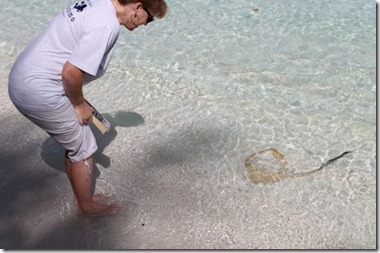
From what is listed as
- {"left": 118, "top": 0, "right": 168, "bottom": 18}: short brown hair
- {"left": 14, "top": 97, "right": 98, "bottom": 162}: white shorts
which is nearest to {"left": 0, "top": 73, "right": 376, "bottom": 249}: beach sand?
{"left": 14, "top": 97, "right": 98, "bottom": 162}: white shorts

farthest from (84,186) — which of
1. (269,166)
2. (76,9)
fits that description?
(269,166)

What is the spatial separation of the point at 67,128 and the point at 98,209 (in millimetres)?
549

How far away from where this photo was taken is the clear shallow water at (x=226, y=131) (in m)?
2.64

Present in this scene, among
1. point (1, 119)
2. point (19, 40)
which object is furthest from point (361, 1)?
point (1, 119)

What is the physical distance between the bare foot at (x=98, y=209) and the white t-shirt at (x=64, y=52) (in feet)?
2.10

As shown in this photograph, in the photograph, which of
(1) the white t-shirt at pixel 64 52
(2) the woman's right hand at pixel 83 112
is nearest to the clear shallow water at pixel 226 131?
(2) the woman's right hand at pixel 83 112

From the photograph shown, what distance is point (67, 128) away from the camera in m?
2.33

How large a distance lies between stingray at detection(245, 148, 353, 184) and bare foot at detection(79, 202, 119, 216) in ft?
2.46

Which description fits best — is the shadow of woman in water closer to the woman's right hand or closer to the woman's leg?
the woman's leg

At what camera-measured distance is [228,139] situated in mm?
3273

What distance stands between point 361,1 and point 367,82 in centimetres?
163

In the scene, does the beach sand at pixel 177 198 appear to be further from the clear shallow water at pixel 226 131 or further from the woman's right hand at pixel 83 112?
the woman's right hand at pixel 83 112

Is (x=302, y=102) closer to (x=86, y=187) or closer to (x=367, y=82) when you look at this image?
(x=367, y=82)

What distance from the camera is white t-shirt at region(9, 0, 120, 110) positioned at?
2059mm
